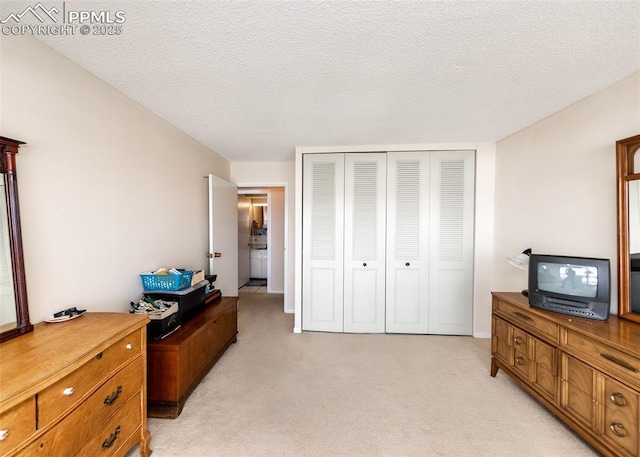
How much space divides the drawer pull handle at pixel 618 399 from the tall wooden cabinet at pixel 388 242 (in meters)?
1.81

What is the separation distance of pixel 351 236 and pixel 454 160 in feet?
5.11

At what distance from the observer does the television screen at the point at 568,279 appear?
67.1 inches

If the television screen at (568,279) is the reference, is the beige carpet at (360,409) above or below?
below

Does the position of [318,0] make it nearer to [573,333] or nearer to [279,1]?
[279,1]

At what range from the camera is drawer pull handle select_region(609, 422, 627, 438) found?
1332 millimetres

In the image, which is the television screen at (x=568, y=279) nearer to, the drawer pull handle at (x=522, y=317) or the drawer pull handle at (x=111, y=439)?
the drawer pull handle at (x=522, y=317)

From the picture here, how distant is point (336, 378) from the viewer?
231cm

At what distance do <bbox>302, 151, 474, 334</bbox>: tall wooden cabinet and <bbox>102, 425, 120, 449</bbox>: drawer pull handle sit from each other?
2.22 metres

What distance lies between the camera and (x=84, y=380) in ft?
3.65

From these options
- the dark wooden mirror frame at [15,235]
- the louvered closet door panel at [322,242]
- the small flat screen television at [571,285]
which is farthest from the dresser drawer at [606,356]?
the dark wooden mirror frame at [15,235]

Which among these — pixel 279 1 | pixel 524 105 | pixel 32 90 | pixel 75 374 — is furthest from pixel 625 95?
pixel 32 90

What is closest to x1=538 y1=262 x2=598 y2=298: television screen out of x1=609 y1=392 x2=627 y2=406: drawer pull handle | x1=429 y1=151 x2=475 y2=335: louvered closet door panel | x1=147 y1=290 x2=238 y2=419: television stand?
x1=609 y1=392 x2=627 y2=406: drawer pull handle

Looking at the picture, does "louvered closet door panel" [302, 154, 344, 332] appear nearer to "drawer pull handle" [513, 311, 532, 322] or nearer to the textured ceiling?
the textured ceiling

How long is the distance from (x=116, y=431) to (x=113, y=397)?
0.62ft
